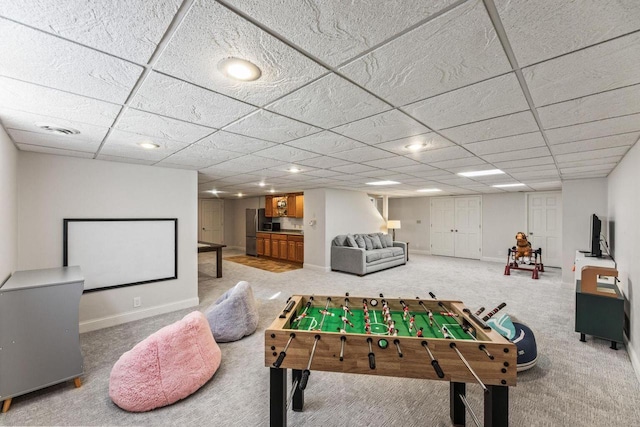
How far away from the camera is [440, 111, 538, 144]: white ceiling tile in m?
2.11

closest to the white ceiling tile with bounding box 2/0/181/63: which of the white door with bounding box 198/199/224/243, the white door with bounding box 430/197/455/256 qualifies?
the white door with bounding box 430/197/455/256

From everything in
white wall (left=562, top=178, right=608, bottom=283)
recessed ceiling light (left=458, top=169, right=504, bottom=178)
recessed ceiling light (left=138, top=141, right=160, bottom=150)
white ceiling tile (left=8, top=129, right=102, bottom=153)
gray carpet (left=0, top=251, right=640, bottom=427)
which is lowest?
gray carpet (left=0, top=251, right=640, bottom=427)

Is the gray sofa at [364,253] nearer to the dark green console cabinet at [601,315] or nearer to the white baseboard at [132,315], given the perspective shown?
the white baseboard at [132,315]

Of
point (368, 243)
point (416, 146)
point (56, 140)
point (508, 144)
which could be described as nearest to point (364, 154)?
point (416, 146)

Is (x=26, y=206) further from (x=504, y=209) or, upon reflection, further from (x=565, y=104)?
(x=504, y=209)

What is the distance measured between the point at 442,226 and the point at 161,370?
9.29 metres

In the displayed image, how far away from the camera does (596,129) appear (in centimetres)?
233

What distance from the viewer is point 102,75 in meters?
1.43

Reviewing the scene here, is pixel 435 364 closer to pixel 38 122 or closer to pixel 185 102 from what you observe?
pixel 185 102

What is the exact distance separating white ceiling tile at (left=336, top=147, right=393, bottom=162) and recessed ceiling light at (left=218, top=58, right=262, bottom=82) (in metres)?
1.76

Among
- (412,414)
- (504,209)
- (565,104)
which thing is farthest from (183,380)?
(504,209)

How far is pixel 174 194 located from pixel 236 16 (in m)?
3.78

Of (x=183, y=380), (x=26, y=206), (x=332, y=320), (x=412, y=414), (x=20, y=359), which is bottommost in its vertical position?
(x=412, y=414)

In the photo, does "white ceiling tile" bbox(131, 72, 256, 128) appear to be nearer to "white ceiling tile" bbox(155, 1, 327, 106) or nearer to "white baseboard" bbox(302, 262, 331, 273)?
"white ceiling tile" bbox(155, 1, 327, 106)
